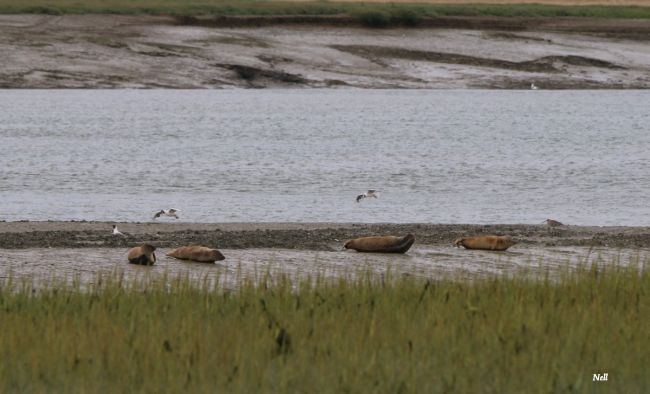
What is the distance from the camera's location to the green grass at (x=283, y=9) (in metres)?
60.9

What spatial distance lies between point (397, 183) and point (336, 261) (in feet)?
41.7

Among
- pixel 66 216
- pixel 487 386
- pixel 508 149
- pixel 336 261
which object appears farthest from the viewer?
pixel 508 149

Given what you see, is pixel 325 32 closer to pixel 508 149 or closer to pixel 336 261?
pixel 508 149

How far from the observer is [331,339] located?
8.59 meters

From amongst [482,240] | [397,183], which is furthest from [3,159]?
[482,240]

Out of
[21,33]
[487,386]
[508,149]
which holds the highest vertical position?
[21,33]

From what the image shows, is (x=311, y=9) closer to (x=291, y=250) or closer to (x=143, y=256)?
(x=291, y=250)

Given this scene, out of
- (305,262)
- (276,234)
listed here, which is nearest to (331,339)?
(305,262)

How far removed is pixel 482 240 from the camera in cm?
1521

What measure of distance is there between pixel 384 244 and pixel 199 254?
206cm

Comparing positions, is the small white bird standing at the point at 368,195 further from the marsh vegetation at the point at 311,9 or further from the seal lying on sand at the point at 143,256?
the marsh vegetation at the point at 311,9

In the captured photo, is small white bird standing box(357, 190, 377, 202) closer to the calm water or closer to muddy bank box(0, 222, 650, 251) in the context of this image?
the calm water

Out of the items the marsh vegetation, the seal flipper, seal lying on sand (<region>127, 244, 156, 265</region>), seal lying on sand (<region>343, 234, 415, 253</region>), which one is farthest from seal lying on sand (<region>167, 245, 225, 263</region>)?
the marsh vegetation

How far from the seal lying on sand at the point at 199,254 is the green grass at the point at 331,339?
3115 millimetres
